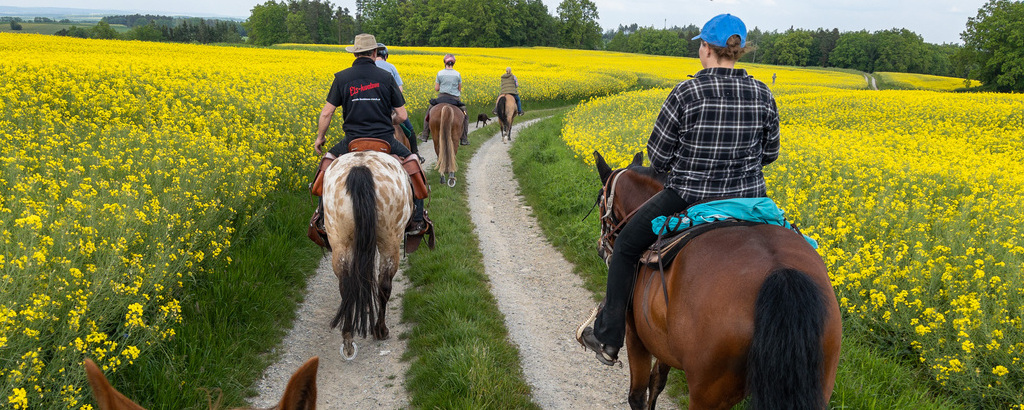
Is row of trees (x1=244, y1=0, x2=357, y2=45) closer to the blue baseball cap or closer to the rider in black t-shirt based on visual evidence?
the rider in black t-shirt

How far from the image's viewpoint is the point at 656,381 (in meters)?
4.27

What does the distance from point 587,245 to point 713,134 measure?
4.90 m

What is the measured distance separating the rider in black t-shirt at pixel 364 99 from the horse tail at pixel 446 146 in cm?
549

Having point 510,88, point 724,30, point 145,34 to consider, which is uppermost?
point 145,34

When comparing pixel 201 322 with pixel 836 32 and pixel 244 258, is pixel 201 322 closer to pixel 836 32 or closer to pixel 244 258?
A: pixel 244 258

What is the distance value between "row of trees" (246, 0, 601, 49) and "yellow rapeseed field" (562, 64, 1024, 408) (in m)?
78.3

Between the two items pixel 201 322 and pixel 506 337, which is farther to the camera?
pixel 506 337

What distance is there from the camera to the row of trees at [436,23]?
85.7 m

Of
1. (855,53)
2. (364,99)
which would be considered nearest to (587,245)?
(364,99)

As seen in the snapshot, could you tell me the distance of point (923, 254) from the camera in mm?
5117

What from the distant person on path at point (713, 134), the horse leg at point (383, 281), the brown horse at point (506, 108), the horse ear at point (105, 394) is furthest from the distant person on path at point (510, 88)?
the horse ear at point (105, 394)

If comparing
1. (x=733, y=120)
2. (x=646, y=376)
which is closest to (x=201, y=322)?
(x=646, y=376)

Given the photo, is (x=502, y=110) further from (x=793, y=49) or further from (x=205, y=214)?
(x=793, y=49)

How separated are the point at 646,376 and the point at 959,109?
64.9ft
